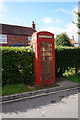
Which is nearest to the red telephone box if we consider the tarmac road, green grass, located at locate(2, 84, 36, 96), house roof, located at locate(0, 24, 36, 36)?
green grass, located at locate(2, 84, 36, 96)

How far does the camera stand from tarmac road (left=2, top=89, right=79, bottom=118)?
10.2 feet

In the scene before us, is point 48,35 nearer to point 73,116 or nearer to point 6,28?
point 73,116

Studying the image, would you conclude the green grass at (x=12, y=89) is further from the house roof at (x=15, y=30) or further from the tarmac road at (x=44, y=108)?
the house roof at (x=15, y=30)

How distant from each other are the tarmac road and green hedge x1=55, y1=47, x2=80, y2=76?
9.64 feet

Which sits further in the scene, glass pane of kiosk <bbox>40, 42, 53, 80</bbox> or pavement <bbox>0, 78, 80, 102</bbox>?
glass pane of kiosk <bbox>40, 42, 53, 80</bbox>

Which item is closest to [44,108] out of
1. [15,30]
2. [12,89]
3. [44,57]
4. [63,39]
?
[12,89]

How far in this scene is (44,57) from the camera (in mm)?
5672

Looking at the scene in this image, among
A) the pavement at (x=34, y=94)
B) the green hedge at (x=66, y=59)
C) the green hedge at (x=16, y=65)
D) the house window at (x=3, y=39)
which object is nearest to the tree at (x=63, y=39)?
the house window at (x=3, y=39)

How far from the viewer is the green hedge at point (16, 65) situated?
5172 mm

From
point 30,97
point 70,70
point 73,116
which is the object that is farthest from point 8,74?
point 70,70

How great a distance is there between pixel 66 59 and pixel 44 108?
451cm

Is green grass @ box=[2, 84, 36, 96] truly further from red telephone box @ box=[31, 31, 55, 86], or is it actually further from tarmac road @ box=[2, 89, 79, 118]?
red telephone box @ box=[31, 31, 55, 86]

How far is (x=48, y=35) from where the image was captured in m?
5.68

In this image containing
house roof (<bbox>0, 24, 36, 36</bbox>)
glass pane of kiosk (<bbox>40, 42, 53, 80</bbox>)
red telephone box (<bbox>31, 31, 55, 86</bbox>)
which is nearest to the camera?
red telephone box (<bbox>31, 31, 55, 86</bbox>)
